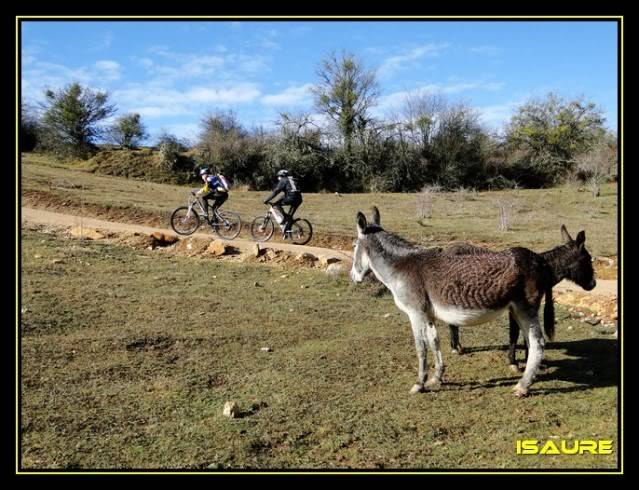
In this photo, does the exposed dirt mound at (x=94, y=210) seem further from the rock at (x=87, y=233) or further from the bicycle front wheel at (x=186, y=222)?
the rock at (x=87, y=233)

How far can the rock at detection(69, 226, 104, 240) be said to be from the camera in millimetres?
15938

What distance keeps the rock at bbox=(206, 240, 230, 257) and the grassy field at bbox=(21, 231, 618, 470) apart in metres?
3.09

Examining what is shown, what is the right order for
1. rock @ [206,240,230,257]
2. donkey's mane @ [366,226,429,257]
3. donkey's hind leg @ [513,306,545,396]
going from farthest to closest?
rock @ [206,240,230,257], donkey's mane @ [366,226,429,257], donkey's hind leg @ [513,306,545,396]

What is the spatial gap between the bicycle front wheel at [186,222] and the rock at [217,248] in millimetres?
2169

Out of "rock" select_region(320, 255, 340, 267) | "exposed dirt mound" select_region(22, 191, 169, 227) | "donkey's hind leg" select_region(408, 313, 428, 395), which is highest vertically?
A: "exposed dirt mound" select_region(22, 191, 169, 227)

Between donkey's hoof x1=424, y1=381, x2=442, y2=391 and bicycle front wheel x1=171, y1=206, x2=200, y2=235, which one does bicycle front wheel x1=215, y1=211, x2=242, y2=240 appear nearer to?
bicycle front wheel x1=171, y1=206, x2=200, y2=235

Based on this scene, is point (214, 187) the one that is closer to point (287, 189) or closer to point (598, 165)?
point (287, 189)

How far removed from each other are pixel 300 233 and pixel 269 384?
10.8m

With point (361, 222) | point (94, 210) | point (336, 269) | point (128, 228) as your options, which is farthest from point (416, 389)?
point (94, 210)

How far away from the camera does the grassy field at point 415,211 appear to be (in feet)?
60.2

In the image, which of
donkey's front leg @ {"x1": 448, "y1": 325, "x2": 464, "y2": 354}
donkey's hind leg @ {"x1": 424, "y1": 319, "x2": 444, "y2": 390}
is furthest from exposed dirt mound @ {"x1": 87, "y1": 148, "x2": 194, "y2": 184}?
donkey's hind leg @ {"x1": 424, "y1": 319, "x2": 444, "y2": 390}

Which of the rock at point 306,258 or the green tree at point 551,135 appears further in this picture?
the green tree at point 551,135

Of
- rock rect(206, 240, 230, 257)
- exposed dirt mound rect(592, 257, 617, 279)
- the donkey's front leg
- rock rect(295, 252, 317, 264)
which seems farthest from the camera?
rock rect(206, 240, 230, 257)
